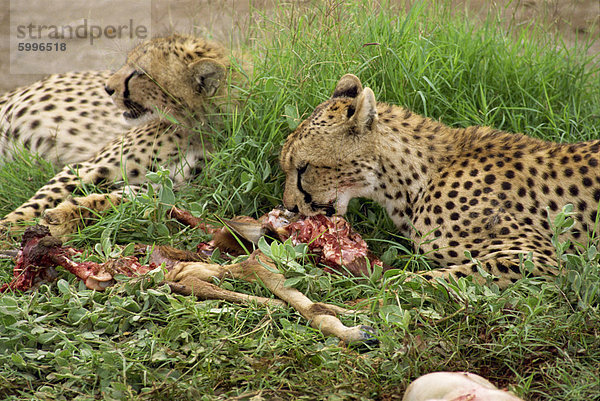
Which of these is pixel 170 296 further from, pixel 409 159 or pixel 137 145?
pixel 137 145

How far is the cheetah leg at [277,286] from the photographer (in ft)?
8.89

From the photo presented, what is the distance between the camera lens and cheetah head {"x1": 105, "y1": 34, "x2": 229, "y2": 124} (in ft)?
14.5

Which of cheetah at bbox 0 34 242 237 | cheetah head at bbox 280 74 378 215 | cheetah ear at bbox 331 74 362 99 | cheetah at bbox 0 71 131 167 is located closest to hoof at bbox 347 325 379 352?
cheetah head at bbox 280 74 378 215

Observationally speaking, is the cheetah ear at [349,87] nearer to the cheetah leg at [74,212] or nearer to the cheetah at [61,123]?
the cheetah leg at [74,212]

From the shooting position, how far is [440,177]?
3635 mm

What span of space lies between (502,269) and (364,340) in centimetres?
88

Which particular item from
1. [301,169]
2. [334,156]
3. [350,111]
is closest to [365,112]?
[350,111]

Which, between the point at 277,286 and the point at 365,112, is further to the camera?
the point at 365,112

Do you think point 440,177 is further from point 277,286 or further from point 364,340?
point 364,340

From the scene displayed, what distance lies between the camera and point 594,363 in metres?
2.59

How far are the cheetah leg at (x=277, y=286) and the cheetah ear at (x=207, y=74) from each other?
1509 mm

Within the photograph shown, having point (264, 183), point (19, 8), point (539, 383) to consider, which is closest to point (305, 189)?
point (264, 183)

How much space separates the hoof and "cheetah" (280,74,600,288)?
0.66 m

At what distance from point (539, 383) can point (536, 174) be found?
54.9 inches
